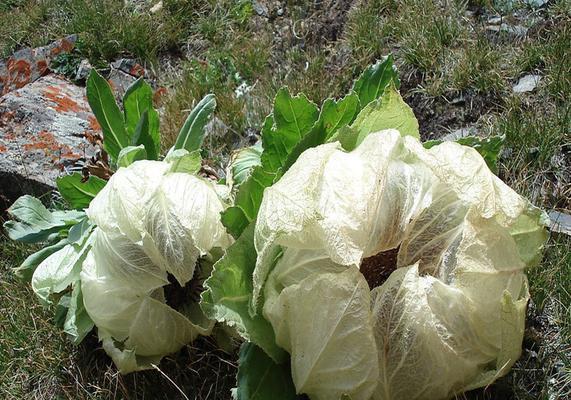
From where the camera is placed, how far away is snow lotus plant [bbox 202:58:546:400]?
69.8 inches

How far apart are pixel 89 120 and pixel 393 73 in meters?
2.25

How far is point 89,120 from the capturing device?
4172 millimetres

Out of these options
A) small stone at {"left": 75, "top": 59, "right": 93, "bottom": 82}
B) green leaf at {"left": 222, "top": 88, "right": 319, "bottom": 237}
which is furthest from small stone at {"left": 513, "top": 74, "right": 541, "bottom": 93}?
small stone at {"left": 75, "top": 59, "right": 93, "bottom": 82}

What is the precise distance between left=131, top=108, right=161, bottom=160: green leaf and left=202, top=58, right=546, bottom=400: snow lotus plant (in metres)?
0.99

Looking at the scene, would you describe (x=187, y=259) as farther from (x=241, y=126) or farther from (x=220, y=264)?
(x=241, y=126)

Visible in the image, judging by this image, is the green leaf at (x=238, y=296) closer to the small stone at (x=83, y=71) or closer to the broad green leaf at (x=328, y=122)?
the broad green leaf at (x=328, y=122)

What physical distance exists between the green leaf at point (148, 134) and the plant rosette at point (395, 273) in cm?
105

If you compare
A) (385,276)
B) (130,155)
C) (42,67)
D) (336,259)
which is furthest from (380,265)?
(42,67)

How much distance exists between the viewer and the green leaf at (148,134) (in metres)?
2.82

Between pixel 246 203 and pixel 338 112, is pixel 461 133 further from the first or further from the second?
pixel 246 203

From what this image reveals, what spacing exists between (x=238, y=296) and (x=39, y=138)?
93.4 inches

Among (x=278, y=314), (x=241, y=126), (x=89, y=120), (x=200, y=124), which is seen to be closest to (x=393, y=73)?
(x=200, y=124)

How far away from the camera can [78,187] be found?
9.46 feet

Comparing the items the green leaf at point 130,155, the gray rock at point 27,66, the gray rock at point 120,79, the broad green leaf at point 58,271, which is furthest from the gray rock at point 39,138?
the green leaf at point 130,155
